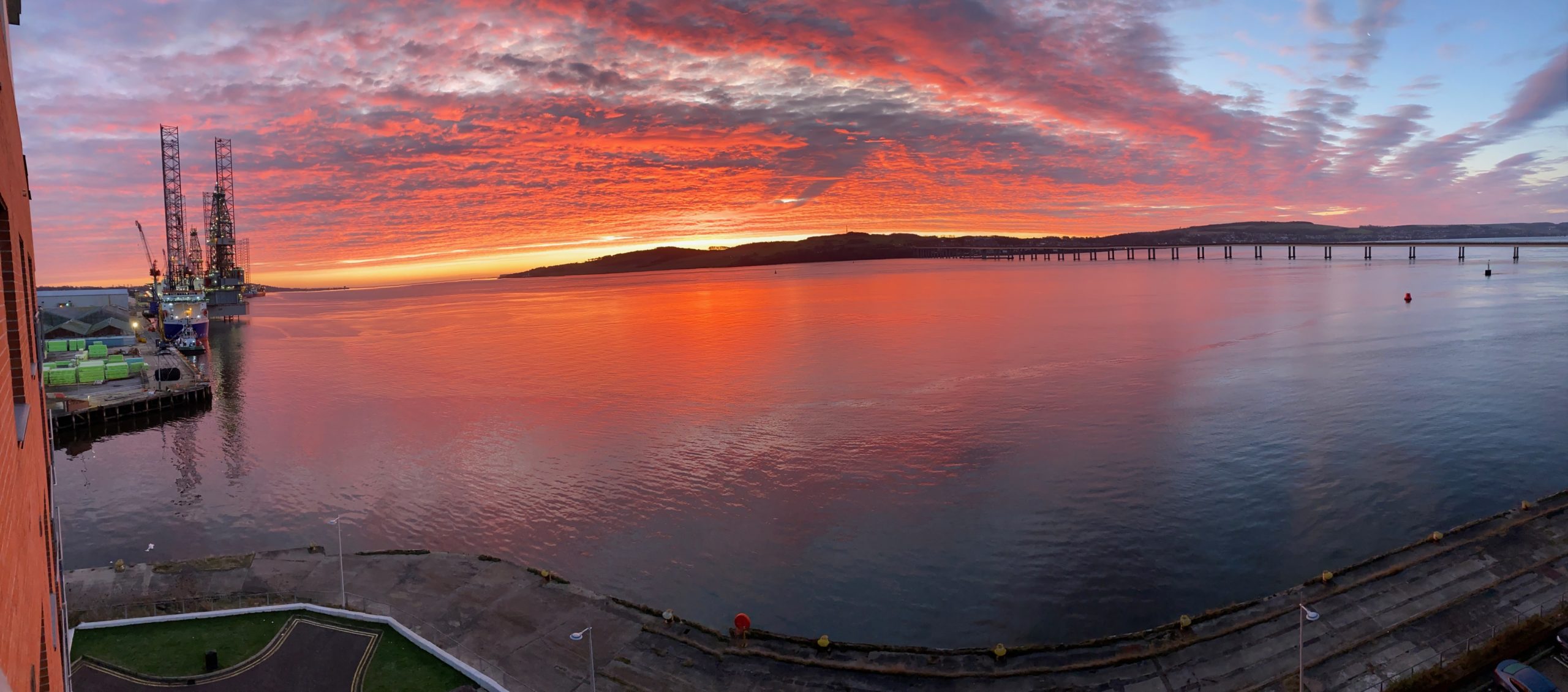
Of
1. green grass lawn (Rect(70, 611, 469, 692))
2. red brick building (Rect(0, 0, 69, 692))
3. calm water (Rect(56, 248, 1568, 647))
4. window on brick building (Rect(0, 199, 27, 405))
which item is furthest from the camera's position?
calm water (Rect(56, 248, 1568, 647))

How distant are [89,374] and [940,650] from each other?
3317 inches

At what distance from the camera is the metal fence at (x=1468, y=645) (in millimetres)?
20250

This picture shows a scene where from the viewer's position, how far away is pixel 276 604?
24797mm

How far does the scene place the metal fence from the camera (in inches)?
797

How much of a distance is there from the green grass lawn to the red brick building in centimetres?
1075

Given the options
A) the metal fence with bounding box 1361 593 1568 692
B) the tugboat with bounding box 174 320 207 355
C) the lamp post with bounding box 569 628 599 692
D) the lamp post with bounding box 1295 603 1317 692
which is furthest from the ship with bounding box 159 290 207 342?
the metal fence with bounding box 1361 593 1568 692

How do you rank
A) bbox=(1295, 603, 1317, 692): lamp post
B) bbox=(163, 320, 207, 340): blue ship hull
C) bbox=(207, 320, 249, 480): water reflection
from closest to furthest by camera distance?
bbox=(1295, 603, 1317, 692): lamp post
bbox=(207, 320, 249, 480): water reflection
bbox=(163, 320, 207, 340): blue ship hull

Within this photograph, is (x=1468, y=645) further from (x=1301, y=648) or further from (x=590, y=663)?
(x=590, y=663)

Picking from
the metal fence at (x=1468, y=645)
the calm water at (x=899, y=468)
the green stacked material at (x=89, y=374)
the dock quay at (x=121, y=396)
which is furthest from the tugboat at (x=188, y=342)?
the metal fence at (x=1468, y=645)

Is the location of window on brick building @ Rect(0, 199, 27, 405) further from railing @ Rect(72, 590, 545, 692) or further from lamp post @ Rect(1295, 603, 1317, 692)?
lamp post @ Rect(1295, 603, 1317, 692)

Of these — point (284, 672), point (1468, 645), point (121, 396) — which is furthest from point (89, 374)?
point (1468, 645)

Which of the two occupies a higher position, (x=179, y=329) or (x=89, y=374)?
(x=179, y=329)

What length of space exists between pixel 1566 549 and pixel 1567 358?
54.8 metres

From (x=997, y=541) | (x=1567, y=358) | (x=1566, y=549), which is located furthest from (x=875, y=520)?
(x=1567, y=358)
